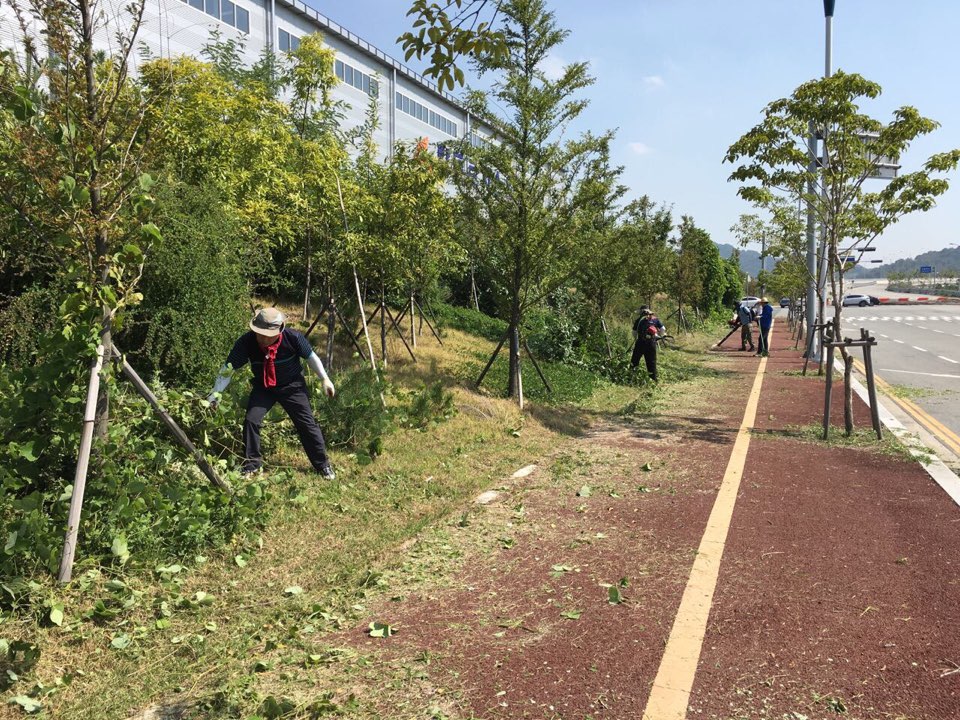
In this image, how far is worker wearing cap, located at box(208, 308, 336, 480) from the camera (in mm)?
5902

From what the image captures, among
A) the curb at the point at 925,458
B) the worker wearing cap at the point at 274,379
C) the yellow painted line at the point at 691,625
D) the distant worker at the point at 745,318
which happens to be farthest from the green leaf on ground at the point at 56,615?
the distant worker at the point at 745,318

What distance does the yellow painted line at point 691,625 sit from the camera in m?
3.16

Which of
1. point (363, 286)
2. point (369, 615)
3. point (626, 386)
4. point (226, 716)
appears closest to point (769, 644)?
point (369, 615)

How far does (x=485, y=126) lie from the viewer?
10.7 meters

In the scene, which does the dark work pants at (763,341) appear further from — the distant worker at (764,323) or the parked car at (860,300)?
the parked car at (860,300)

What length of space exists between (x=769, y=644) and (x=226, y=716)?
2677 mm

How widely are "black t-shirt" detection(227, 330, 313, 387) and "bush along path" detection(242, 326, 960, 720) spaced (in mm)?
1917

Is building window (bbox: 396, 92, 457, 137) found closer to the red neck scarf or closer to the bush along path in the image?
the red neck scarf

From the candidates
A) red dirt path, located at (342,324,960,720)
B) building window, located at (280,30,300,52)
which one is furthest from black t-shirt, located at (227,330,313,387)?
building window, located at (280,30,300,52)

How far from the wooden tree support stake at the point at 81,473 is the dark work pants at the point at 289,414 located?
178 cm

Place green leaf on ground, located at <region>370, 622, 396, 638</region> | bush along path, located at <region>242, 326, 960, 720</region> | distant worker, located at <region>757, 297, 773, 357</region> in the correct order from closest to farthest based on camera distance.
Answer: bush along path, located at <region>242, 326, 960, 720</region> < green leaf on ground, located at <region>370, 622, 396, 638</region> < distant worker, located at <region>757, 297, 773, 357</region>

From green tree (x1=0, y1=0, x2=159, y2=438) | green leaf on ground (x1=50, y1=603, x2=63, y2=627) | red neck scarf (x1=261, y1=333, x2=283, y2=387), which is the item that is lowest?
green leaf on ground (x1=50, y1=603, x2=63, y2=627)

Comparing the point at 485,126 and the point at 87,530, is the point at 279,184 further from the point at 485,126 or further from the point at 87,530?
the point at 87,530

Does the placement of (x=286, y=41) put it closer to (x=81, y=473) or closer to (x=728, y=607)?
(x=81, y=473)
